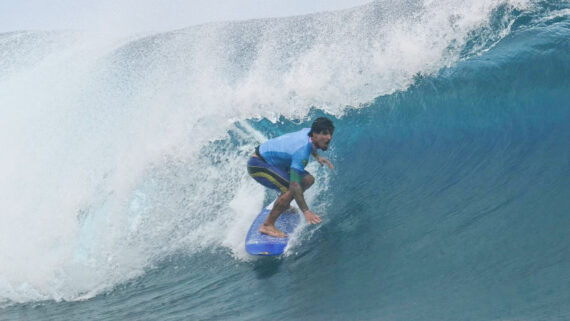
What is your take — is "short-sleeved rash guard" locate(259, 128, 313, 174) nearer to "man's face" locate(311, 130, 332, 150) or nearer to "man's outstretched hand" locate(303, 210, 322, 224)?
"man's face" locate(311, 130, 332, 150)

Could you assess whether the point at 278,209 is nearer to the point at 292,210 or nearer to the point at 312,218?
the point at 292,210

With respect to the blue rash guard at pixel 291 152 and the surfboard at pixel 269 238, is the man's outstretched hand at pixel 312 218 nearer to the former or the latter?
the blue rash guard at pixel 291 152

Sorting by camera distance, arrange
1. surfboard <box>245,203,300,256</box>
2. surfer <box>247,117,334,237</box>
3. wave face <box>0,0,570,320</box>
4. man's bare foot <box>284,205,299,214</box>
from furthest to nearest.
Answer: man's bare foot <box>284,205,299,214</box>
surfboard <box>245,203,300,256</box>
surfer <box>247,117,334,237</box>
wave face <box>0,0,570,320</box>

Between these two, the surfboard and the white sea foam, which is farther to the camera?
the white sea foam

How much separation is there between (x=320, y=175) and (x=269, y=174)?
5.31ft

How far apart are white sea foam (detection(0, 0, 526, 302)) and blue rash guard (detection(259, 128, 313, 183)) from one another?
1.05 metres

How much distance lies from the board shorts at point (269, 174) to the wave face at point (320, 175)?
0.60m

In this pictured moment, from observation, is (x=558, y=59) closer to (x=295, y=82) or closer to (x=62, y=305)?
(x=295, y=82)

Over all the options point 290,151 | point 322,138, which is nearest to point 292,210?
point 290,151

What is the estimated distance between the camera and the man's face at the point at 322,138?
5.62 metres

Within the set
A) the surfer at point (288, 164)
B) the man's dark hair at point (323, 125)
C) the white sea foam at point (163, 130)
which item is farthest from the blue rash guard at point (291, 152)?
the white sea foam at point (163, 130)

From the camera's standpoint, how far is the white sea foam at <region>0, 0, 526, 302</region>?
6.97 metres

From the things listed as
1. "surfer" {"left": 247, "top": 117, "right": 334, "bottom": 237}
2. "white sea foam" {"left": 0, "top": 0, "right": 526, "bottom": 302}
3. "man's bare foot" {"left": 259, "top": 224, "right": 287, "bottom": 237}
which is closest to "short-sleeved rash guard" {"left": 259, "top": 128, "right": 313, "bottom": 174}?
"surfer" {"left": 247, "top": 117, "right": 334, "bottom": 237}

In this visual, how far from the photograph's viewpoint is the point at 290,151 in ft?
19.8
